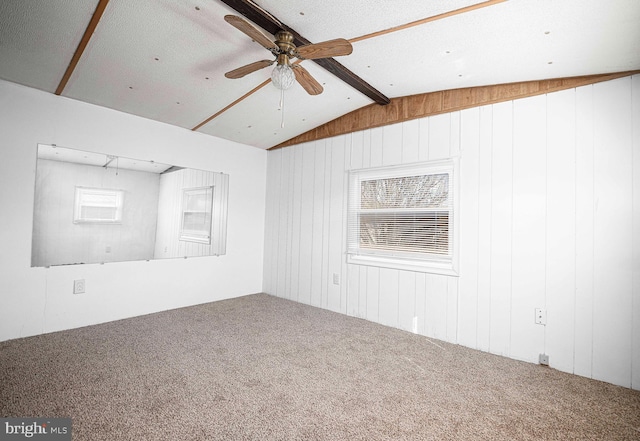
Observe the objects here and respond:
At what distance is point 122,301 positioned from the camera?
328cm

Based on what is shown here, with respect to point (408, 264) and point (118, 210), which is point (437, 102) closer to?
point (408, 264)

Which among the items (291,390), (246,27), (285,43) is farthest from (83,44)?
(291,390)

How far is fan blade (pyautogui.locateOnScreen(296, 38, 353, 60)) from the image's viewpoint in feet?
5.90

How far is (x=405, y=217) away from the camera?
328cm

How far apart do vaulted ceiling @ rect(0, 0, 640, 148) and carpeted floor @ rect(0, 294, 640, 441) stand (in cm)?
225

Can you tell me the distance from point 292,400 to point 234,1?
2.44 m

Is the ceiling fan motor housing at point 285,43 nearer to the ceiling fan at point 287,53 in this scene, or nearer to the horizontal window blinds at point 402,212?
the ceiling fan at point 287,53

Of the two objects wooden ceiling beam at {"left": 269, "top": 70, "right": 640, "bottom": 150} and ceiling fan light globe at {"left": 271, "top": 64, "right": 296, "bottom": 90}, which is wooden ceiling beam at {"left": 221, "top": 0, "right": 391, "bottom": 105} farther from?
wooden ceiling beam at {"left": 269, "top": 70, "right": 640, "bottom": 150}

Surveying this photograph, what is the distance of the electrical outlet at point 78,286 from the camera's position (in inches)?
117

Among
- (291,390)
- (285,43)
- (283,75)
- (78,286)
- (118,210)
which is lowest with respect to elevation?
(291,390)

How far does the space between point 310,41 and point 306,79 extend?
274 mm

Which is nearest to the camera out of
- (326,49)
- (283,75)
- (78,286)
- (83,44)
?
(326,49)

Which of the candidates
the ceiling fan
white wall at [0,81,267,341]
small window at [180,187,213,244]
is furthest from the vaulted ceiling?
small window at [180,187,213,244]

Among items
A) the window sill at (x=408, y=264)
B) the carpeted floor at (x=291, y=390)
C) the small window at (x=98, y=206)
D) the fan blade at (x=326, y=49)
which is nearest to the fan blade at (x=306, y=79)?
the fan blade at (x=326, y=49)
